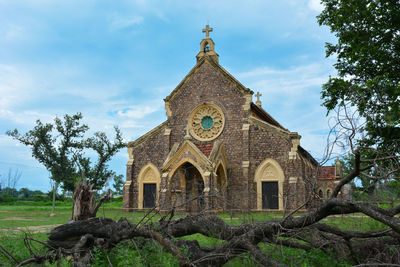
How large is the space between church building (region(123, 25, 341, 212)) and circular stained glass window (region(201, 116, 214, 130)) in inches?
2.8

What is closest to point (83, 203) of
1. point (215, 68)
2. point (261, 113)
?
point (215, 68)

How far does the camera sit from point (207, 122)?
2322cm

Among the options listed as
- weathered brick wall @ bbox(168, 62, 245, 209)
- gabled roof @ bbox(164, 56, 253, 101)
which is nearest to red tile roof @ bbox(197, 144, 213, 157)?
weathered brick wall @ bbox(168, 62, 245, 209)

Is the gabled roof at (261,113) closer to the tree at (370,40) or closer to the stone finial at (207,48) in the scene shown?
the stone finial at (207,48)

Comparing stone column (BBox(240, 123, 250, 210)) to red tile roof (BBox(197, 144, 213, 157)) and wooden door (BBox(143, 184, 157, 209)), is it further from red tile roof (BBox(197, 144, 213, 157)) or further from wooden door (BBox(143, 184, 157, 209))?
wooden door (BBox(143, 184, 157, 209))

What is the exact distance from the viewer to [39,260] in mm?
5305

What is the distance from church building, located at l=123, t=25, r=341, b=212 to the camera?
20297mm

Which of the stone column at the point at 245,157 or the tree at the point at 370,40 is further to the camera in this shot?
the stone column at the point at 245,157

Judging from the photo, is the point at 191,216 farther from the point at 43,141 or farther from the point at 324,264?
the point at 43,141

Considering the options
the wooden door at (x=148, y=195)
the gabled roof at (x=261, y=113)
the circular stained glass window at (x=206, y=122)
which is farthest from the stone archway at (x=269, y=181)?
the wooden door at (x=148, y=195)

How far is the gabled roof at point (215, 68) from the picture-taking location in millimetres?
22391

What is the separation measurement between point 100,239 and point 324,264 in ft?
13.2

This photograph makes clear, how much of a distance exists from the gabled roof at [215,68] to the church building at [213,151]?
0.07 m

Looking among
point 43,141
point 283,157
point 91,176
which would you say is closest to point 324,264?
point 283,157
